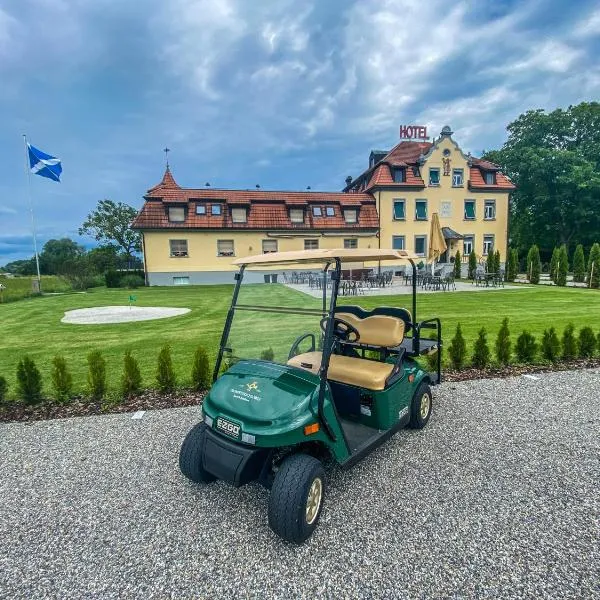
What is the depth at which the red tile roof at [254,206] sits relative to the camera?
2312 cm

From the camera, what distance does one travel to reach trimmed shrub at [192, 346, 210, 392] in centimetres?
494

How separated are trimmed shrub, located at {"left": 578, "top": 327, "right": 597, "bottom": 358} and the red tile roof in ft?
63.5

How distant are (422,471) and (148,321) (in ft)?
28.8

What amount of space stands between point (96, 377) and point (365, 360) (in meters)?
3.46

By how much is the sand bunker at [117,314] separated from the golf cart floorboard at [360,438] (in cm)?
863

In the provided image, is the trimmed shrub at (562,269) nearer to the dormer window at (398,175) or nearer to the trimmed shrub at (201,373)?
the dormer window at (398,175)

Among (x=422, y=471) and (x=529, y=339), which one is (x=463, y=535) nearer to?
(x=422, y=471)

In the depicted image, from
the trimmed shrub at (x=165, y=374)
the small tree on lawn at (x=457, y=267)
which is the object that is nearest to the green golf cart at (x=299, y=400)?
the trimmed shrub at (x=165, y=374)

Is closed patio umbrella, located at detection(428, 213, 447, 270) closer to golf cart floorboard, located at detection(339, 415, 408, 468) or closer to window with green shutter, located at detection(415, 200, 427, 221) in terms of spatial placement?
golf cart floorboard, located at detection(339, 415, 408, 468)

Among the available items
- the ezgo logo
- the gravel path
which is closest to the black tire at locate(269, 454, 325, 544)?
the gravel path

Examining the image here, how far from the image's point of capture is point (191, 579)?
2.07m

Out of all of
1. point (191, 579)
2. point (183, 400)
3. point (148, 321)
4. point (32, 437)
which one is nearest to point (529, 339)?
point (183, 400)

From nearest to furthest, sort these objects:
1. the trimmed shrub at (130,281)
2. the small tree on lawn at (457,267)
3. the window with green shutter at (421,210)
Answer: the trimmed shrub at (130,281)
the small tree on lawn at (457,267)
the window with green shutter at (421,210)

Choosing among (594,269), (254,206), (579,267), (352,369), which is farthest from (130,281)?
(579,267)
